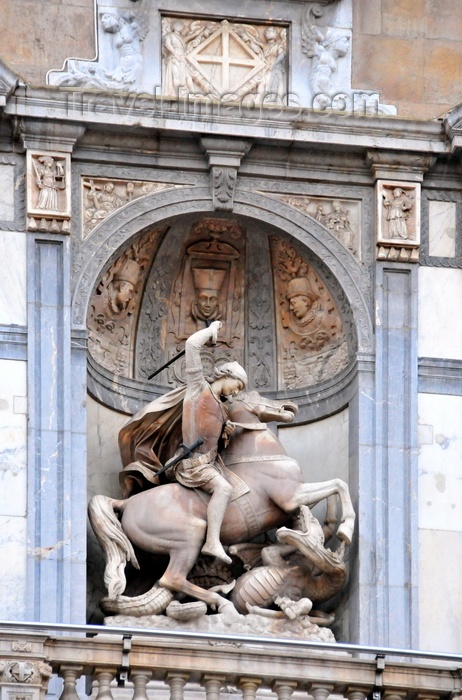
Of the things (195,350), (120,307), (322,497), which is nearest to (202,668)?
(322,497)

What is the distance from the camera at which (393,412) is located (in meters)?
23.4

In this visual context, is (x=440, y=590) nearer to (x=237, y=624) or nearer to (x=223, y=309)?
(x=237, y=624)

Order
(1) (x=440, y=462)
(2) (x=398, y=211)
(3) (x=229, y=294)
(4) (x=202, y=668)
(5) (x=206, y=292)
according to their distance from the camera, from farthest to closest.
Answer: (3) (x=229, y=294)
(5) (x=206, y=292)
(2) (x=398, y=211)
(1) (x=440, y=462)
(4) (x=202, y=668)

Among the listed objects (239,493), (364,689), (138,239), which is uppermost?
(138,239)

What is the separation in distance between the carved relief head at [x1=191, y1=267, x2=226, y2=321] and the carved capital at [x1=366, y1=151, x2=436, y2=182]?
158 centimetres

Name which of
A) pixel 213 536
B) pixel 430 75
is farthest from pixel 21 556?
pixel 430 75

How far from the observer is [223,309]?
80.2ft

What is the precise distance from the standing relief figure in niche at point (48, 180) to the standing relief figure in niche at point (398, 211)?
8.39 feet

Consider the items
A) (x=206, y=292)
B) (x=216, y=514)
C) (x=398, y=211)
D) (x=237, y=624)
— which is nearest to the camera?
(x=237, y=624)

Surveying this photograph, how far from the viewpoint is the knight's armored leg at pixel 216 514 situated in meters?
22.8

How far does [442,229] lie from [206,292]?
76.9 inches

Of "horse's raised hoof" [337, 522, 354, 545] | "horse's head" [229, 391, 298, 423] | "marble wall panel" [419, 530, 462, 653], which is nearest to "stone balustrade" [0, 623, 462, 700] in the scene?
"marble wall panel" [419, 530, 462, 653]

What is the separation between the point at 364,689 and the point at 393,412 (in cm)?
280

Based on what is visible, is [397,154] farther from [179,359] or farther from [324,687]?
[324,687]
